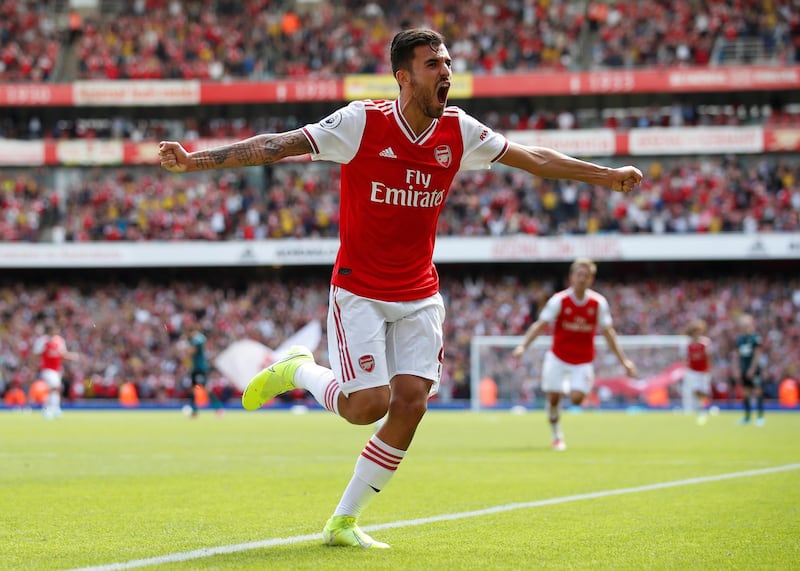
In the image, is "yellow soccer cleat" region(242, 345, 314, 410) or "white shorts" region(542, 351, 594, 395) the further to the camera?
"white shorts" region(542, 351, 594, 395)

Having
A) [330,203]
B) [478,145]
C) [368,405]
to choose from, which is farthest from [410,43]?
[330,203]

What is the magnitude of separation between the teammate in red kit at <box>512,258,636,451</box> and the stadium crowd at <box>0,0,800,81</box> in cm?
2782

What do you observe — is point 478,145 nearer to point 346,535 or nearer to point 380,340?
point 380,340

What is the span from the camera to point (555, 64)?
142 feet

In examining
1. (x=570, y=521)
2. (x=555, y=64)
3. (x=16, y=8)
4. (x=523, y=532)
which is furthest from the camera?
(x=16, y=8)

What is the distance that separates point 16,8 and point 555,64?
21.8 meters

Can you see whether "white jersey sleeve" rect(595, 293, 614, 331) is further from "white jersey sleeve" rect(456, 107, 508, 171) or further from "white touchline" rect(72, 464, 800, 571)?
"white jersey sleeve" rect(456, 107, 508, 171)

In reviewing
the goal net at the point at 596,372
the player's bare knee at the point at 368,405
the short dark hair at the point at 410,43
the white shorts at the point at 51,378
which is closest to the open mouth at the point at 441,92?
the short dark hair at the point at 410,43

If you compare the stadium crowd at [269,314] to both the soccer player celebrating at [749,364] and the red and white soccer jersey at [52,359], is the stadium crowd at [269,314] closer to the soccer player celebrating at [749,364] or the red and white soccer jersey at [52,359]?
the red and white soccer jersey at [52,359]

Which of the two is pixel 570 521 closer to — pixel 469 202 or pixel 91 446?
pixel 91 446

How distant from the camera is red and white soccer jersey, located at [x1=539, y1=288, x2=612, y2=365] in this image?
1636cm

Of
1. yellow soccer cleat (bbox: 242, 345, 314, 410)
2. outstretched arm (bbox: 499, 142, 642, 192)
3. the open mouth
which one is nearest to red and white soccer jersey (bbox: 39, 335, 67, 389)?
yellow soccer cleat (bbox: 242, 345, 314, 410)

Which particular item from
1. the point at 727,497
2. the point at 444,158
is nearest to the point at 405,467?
the point at 727,497

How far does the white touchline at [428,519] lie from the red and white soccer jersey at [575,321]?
452 cm
